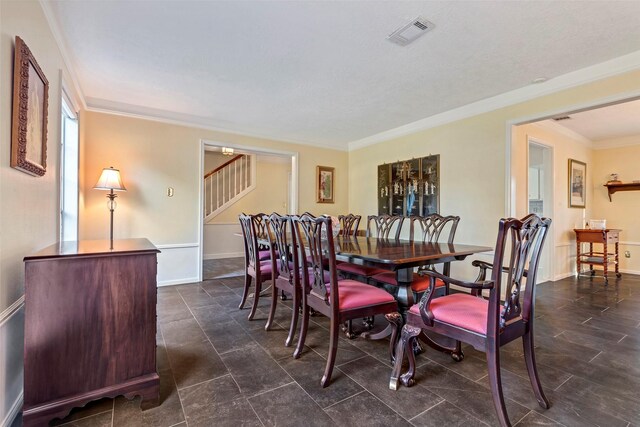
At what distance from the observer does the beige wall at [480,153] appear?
2992 mm

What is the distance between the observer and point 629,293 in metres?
A: 3.83

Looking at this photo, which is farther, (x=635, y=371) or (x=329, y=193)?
(x=329, y=193)

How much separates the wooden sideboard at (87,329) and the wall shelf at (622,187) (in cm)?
715

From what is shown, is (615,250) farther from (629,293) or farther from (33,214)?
(33,214)

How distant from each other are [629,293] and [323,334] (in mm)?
4236

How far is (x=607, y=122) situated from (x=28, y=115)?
6544mm

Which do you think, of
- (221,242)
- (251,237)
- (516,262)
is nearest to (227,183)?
(221,242)

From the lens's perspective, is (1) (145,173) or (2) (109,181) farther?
(1) (145,173)

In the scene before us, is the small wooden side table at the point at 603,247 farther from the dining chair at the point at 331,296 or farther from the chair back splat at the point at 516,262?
the dining chair at the point at 331,296

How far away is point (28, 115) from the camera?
5.32 feet

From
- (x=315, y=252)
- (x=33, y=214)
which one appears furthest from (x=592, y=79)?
(x=33, y=214)

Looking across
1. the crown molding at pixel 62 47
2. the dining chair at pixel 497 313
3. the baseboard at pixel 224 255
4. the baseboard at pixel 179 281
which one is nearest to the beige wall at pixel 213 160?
the baseboard at pixel 224 255

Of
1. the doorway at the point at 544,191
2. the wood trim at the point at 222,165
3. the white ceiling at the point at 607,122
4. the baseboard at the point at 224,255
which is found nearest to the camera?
the white ceiling at the point at 607,122

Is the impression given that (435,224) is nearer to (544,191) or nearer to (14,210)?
(544,191)
